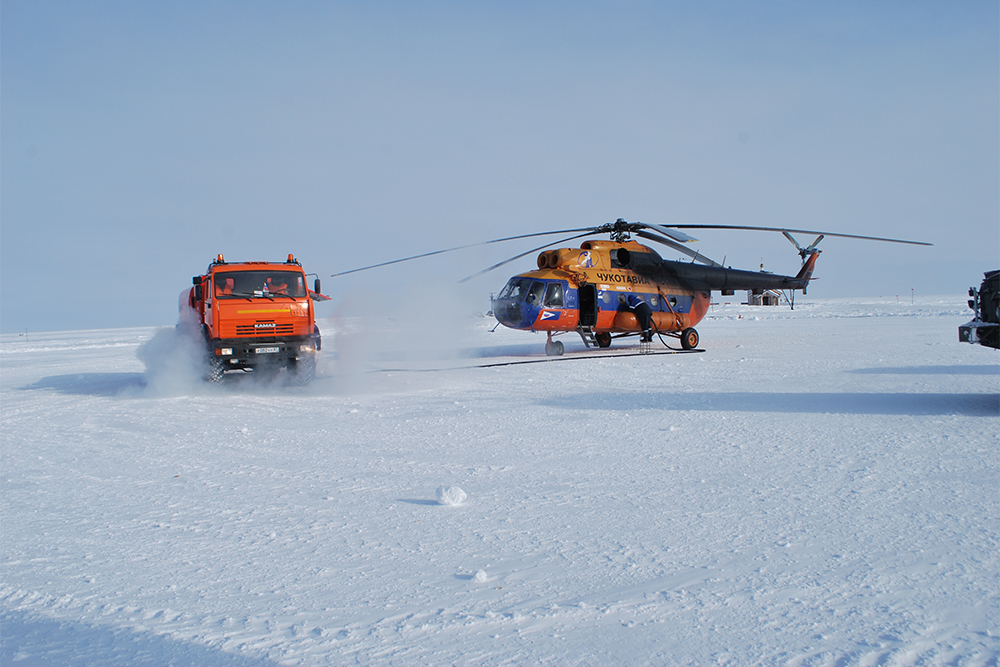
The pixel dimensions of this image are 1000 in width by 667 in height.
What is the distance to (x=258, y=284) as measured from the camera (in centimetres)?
1228

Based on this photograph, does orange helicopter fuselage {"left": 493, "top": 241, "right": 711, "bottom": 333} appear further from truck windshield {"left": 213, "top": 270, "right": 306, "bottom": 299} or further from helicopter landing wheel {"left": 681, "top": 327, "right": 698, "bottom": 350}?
truck windshield {"left": 213, "top": 270, "right": 306, "bottom": 299}

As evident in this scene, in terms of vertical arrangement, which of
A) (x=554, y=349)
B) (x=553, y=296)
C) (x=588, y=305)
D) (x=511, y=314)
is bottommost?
(x=554, y=349)

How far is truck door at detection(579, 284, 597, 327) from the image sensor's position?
56.1 feet

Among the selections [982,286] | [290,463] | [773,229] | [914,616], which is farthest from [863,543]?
[773,229]

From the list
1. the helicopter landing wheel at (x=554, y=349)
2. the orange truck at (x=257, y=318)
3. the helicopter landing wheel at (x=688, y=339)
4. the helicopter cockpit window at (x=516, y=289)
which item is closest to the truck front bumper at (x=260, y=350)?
the orange truck at (x=257, y=318)

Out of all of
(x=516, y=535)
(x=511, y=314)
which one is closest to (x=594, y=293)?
(x=511, y=314)

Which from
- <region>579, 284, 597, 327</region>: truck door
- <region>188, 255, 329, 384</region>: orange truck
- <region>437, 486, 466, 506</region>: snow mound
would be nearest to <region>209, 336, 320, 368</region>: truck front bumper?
<region>188, 255, 329, 384</region>: orange truck

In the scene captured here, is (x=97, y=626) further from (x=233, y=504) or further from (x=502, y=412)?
(x=502, y=412)

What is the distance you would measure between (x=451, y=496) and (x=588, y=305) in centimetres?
1278

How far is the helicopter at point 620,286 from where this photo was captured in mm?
16141

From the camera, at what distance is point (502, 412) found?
28.7ft

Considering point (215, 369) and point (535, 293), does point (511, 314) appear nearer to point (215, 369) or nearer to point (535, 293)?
point (535, 293)

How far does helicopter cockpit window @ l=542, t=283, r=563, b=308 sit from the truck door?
862mm

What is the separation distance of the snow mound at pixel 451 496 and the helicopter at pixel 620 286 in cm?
985
